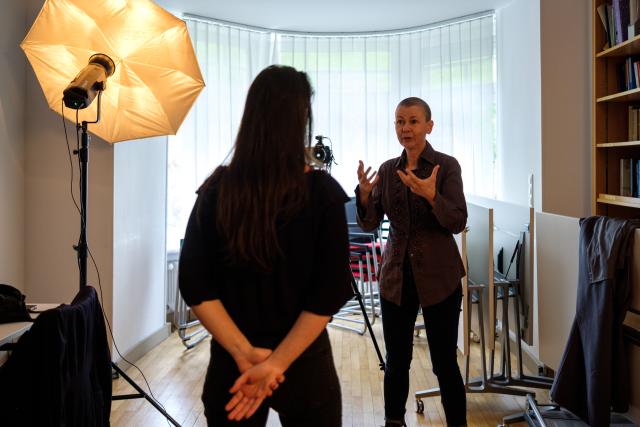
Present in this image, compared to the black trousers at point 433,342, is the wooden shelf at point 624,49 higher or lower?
higher

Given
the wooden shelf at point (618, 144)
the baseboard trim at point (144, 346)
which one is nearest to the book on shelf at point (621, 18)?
the wooden shelf at point (618, 144)

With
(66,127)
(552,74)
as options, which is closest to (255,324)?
(66,127)

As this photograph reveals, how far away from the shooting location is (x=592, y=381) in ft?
7.02

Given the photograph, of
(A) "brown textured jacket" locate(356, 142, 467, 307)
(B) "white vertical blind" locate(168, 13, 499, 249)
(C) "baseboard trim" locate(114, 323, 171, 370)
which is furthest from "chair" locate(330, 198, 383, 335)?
(A) "brown textured jacket" locate(356, 142, 467, 307)

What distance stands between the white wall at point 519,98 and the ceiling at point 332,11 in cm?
32

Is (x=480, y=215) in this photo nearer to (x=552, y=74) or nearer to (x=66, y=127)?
(x=552, y=74)

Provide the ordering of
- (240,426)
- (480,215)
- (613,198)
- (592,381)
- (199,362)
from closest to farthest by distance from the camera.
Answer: (240,426) < (592,381) < (480,215) < (613,198) < (199,362)

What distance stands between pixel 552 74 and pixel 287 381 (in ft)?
9.35

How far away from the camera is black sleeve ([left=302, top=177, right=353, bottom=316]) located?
3.97ft

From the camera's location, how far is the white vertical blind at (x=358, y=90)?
4832 mm

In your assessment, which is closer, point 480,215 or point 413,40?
point 480,215

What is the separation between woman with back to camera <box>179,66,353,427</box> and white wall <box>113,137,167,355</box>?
2397mm

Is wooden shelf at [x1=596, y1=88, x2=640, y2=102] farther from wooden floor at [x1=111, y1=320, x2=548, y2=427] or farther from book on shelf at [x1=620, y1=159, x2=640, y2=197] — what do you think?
wooden floor at [x1=111, y1=320, x2=548, y2=427]

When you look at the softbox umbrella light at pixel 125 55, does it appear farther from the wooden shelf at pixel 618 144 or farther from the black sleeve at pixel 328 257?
the wooden shelf at pixel 618 144
